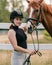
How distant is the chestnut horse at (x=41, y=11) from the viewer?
5.90 meters

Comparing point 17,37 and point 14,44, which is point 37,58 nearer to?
point 17,37

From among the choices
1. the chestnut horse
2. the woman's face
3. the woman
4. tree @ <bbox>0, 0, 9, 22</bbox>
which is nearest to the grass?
the chestnut horse

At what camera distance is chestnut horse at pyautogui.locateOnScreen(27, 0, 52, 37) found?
19.4 ft

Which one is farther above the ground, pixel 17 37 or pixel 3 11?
pixel 17 37

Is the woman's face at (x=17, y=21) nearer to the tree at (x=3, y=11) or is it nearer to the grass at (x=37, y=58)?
the grass at (x=37, y=58)

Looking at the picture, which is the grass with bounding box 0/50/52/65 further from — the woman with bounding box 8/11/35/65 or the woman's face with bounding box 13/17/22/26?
the woman's face with bounding box 13/17/22/26

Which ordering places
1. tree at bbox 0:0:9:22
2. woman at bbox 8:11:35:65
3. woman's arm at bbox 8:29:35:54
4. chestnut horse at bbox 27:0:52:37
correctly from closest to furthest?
woman's arm at bbox 8:29:35:54 < woman at bbox 8:11:35:65 < chestnut horse at bbox 27:0:52:37 < tree at bbox 0:0:9:22

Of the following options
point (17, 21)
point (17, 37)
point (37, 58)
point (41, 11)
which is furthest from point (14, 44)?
point (37, 58)

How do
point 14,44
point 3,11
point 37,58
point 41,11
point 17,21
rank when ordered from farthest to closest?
1. point 3,11
2. point 37,58
3. point 41,11
4. point 17,21
5. point 14,44

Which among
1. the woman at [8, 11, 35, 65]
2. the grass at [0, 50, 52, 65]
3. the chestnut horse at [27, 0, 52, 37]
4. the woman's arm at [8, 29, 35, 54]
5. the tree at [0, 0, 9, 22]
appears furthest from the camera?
the tree at [0, 0, 9, 22]

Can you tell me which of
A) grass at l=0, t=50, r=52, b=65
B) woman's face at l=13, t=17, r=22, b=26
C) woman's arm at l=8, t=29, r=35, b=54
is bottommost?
grass at l=0, t=50, r=52, b=65

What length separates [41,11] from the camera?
19.9ft

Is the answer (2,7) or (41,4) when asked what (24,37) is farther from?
(2,7)

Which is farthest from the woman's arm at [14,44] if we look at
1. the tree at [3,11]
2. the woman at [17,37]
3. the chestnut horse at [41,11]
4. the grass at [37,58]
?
the tree at [3,11]
